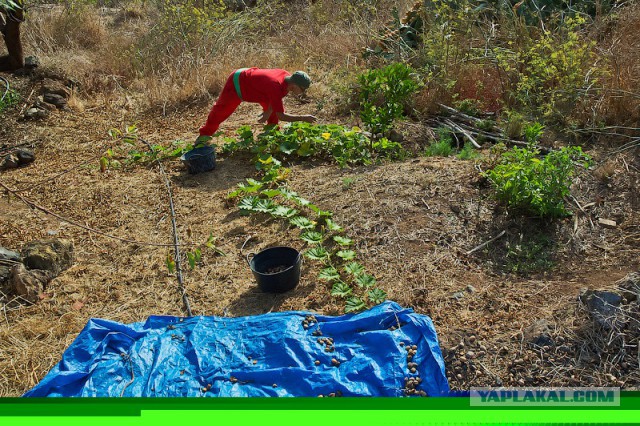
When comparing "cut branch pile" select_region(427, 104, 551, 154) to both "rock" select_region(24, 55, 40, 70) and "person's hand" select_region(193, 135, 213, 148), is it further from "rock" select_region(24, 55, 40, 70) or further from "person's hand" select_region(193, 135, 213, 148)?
"rock" select_region(24, 55, 40, 70)

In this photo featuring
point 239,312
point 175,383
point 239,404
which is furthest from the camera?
point 239,312

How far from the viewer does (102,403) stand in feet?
7.07

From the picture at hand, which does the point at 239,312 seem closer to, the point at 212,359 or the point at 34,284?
the point at 212,359

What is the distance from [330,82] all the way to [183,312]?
464 centimetres

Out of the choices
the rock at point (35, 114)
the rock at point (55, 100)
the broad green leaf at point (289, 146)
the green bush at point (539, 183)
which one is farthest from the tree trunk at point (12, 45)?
the green bush at point (539, 183)

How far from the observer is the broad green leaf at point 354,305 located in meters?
3.01

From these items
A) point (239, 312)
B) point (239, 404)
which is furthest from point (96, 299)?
point (239, 404)

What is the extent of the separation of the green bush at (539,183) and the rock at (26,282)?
319 centimetres

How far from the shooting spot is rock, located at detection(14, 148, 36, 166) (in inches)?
223

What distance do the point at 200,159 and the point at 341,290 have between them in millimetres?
2562

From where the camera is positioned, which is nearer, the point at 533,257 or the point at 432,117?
the point at 533,257

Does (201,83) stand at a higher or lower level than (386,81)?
lower

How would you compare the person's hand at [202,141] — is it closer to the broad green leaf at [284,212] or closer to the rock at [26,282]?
the broad green leaf at [284,212]

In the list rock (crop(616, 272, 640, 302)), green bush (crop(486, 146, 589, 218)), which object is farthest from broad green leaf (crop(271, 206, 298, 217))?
rock (crop(616, 272, 640, 302))
